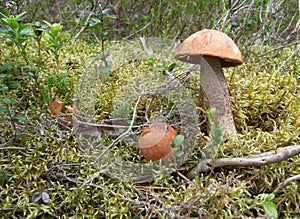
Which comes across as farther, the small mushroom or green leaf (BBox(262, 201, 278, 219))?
the small mushroom

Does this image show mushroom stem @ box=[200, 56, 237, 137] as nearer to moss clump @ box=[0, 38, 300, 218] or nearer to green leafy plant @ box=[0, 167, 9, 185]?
moss clump @ box=[0, 38, 300, 218]

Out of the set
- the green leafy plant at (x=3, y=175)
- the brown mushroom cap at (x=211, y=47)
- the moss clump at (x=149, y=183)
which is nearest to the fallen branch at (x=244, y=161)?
the moss clump at (x=149, y=183)

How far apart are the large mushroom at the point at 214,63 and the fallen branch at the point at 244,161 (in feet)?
0.70

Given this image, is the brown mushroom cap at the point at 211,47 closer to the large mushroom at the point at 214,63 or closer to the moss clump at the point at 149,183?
the large mushroom at the point at 214,63

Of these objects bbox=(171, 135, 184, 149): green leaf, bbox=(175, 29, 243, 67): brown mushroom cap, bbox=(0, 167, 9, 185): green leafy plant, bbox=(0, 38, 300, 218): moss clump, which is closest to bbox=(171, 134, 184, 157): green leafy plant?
bbox=(171, 135, 184, 149): green leaf

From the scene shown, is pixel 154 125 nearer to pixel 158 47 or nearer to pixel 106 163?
pixel 106 163

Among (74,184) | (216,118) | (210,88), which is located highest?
(210,88)

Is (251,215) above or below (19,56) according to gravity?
below

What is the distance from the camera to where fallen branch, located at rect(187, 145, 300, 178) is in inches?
42.7

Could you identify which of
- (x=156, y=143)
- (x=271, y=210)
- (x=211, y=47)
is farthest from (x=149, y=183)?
(x=211, y=47)

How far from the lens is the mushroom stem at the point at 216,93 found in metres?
1.42

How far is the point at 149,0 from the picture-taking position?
10.1 ft

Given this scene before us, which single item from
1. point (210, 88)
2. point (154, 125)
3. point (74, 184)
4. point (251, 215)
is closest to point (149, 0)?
point (210, 88)

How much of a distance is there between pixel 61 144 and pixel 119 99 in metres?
0.46
